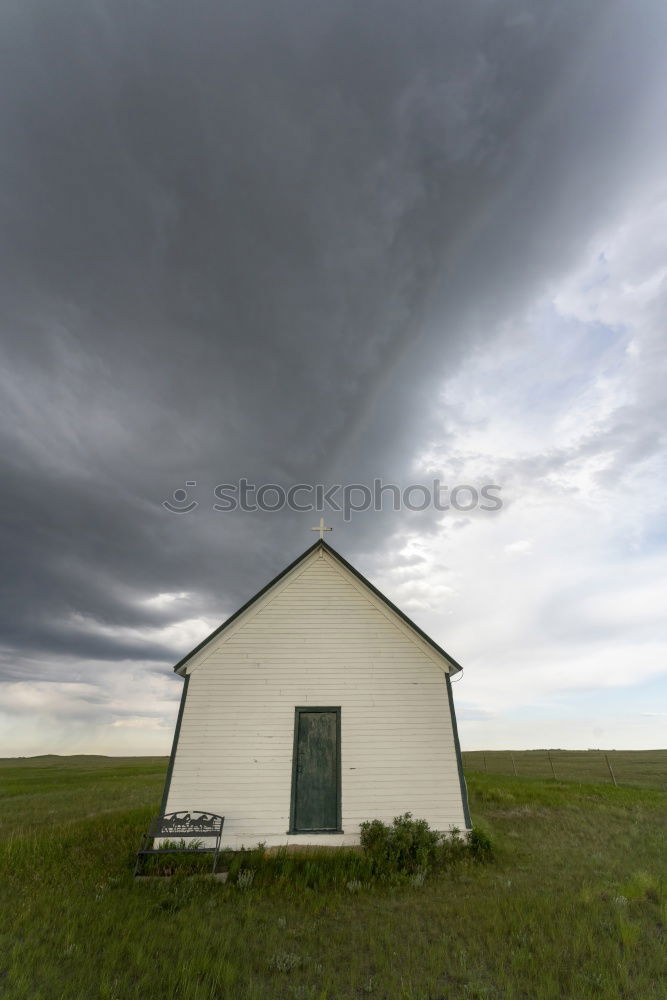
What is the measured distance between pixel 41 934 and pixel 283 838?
19.0ft

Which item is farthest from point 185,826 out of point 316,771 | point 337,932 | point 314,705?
point 337,932

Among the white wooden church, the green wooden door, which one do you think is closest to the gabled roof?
the white wooden church

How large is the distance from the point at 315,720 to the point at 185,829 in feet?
12.6

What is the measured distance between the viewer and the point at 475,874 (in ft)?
32.7

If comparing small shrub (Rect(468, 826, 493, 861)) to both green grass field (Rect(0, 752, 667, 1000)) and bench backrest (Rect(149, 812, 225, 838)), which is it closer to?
green grass field (Rect(0, 752, 667, 1000))

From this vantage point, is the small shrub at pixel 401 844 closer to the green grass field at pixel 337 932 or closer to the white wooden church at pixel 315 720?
the white wooden church at pixel 315 720

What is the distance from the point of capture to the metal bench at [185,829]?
33.5ft

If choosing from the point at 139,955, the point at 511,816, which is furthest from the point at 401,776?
the point at 511,816

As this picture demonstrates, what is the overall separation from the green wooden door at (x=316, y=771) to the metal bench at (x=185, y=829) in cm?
194

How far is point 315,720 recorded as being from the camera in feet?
40.9

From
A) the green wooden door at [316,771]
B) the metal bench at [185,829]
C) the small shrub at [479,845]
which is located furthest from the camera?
the green wooden door at [316,771]

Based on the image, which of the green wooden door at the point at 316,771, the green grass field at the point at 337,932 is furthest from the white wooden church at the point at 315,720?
the green grass field at the point at 337,932

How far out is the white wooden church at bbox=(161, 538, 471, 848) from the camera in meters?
11.5

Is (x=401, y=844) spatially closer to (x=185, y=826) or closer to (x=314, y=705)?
(x=314, y=705)
